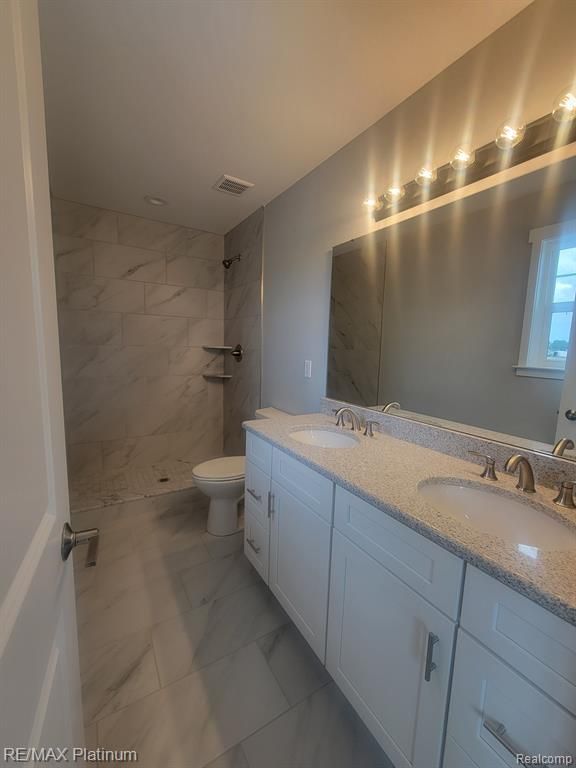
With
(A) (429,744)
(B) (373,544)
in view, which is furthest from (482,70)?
(A) (429,744)

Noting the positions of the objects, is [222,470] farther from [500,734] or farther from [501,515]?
[500,734]

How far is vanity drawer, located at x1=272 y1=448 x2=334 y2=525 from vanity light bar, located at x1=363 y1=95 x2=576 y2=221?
4.13 feet

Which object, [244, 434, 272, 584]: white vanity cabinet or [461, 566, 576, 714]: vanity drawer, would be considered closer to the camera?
[461, 566, 576, 714]: vanity drawer

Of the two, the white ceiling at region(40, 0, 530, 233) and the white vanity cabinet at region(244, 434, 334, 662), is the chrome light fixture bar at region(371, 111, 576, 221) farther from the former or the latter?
the white vanity cabinet at region(244, 434, 334, 662)

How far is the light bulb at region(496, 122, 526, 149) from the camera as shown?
1050 millimetres

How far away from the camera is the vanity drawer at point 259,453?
1.50m

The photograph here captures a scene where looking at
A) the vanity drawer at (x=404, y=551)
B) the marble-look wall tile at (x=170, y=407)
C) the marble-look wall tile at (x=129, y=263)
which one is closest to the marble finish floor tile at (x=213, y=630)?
the vanity drawer at (x=404, y=551)

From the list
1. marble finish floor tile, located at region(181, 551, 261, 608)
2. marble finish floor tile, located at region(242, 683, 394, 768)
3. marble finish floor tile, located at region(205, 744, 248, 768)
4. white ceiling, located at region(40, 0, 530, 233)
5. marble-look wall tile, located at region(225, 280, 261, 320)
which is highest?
white ceiling, located at region(40, 0, 530, 233)

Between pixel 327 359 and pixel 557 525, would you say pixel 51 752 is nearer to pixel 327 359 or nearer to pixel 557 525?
pixel 557 525

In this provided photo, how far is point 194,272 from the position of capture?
3.11 metres

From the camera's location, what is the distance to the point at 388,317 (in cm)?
163

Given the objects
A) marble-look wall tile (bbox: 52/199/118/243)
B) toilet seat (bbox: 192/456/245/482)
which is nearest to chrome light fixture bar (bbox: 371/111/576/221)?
toilet seat (bbox: 192/456/245/482)

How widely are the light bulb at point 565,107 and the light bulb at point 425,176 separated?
1.34ft

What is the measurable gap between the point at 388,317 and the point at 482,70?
3.13 ft
